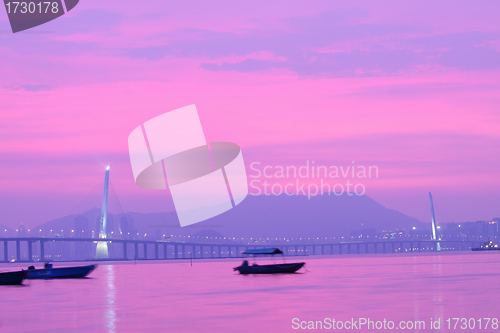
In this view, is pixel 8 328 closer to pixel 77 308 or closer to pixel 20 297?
pixel 77 308

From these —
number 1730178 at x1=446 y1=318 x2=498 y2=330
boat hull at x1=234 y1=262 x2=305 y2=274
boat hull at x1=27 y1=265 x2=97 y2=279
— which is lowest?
boat hull at x1=234 y1=262 x2=305 y2=274

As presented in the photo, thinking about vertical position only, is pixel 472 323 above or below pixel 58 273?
below

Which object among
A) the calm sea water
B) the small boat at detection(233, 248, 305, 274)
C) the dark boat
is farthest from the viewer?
the small boat at detection(233, 248, 305, 274)

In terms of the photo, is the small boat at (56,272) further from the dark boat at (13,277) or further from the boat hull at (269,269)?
the boat hull at (269,269)

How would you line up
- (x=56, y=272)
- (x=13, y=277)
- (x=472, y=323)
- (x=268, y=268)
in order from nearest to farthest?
(x=472, y=323)
(x=13, y=277)
(x=56, y=272)
(x=268, y=268)

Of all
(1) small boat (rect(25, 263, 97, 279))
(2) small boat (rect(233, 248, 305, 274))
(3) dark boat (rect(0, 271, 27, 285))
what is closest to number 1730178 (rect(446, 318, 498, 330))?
(3) dark boat (rect(0, 271, 27, 285))

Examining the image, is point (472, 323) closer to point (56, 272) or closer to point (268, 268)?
point (268, 268)

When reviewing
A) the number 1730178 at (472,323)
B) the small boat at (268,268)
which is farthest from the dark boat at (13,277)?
the number 1730178 at (472,323)

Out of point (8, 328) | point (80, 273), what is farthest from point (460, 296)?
point (80, 273)

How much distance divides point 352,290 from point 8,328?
24263 mm

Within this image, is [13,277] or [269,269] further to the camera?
[269,269]

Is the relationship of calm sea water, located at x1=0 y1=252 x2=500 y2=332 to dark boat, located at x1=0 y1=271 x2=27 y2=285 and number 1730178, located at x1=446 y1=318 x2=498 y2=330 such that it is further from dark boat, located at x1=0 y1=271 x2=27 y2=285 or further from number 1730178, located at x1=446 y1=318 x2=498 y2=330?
dark boat, located at x1=0 y1=271 x2=27 y2=285

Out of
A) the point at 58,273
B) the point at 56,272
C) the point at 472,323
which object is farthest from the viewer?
the point at 58,273

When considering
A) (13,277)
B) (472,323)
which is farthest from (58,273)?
(472,323)
